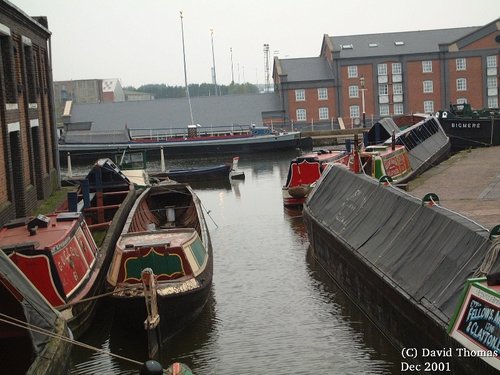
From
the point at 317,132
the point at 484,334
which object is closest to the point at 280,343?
the point at 484,334

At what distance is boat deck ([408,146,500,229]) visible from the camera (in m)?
24.2

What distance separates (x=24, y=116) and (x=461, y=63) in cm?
6184

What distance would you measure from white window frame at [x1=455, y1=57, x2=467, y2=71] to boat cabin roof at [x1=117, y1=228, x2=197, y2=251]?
68.8 metres

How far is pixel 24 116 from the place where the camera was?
30844mm

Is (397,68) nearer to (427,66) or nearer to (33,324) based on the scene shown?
(427,66)

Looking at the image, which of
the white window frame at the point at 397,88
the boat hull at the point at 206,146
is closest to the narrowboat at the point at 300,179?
the boat hull at the point at 206,146

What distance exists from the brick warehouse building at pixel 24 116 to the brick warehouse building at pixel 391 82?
47.8 metres

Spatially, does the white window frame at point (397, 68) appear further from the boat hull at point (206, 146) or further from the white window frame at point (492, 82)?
the boat hull at point (206, 146)

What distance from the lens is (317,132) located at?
260ft

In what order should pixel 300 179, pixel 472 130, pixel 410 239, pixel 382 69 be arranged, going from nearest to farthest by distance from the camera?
1. pixel 410 239
2. pixel 300 179
3. pixel 472 130
4. pixel 382 69

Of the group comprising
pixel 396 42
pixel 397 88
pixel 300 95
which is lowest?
pixel 300 95

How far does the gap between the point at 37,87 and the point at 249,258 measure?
14.5m

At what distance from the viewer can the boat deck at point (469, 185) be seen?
24.2m

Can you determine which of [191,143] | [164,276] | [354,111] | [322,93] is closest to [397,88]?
[354,111]
